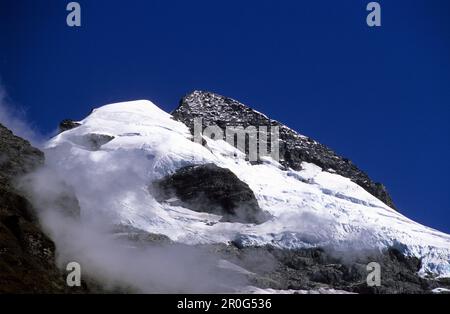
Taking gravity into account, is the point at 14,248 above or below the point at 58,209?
below

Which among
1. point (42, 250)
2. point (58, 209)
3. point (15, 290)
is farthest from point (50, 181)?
point (15, 290)

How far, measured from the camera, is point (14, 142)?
186 m

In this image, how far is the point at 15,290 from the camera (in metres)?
83.6

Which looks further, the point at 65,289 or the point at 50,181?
the point at 50,181

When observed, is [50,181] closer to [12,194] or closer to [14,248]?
[12,194]
